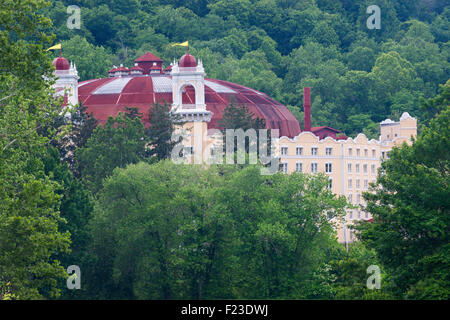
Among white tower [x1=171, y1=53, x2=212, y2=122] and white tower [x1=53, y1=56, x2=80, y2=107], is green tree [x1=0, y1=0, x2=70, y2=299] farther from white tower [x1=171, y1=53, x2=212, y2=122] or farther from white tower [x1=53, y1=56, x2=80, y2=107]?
white tower [x1=53, y1=56, x2=80, y2=107]

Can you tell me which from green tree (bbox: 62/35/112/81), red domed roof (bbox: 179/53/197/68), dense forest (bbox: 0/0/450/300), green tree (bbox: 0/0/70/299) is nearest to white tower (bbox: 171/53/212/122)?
red domed roof (bbox: 179/53/197/68)

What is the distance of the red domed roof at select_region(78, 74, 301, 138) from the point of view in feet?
414

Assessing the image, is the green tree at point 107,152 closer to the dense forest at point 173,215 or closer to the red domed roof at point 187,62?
the dense forest at point 173,215

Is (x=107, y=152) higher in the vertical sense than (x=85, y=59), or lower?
lower

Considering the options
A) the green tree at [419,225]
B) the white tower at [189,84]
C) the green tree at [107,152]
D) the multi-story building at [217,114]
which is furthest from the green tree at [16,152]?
the white tower at [189,84]

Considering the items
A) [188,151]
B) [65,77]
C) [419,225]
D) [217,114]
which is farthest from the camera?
[217,114]

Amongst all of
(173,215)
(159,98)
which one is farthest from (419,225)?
(159,98)

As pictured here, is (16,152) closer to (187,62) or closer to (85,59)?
(187,62)

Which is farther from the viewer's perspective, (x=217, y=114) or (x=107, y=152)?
(x=217, y=114)

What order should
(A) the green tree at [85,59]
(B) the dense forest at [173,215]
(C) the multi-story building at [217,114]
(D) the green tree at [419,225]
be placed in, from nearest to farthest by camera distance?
(B) the dense forest at [173,215] < (D) the green tree at [419,225] < (C) the multi-story building at [217,114] < (A) the green tree at [85,59]

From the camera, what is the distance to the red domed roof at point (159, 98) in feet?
414

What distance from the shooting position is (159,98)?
12619cm

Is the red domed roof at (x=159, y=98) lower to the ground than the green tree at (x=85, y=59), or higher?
lower
